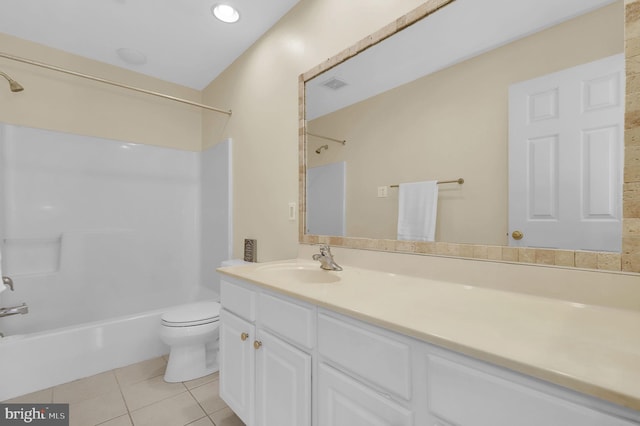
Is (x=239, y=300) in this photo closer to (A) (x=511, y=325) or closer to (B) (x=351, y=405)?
(B) (x=351, y=405)

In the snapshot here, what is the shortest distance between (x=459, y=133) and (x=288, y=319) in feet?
3.24

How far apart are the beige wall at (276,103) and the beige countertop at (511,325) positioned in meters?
0.95

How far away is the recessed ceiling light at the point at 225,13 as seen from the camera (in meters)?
1.84

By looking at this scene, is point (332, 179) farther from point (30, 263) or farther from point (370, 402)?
point (30, 263)

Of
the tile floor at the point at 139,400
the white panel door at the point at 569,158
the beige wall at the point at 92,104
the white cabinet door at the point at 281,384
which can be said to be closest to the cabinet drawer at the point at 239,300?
the white cabinet door at the point at 281,384

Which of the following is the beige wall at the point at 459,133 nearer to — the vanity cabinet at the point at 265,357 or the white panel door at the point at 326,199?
the white panel door at the point at 326,199

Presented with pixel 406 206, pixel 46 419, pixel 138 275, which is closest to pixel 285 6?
pixel 406 206

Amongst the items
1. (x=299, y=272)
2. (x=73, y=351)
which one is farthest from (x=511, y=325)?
(x=73, y=351)

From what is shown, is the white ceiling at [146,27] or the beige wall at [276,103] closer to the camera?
the beige wall at [276,103]

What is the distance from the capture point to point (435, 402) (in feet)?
2.08

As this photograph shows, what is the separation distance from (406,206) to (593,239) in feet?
2.06

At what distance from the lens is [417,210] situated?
1255 millimetres

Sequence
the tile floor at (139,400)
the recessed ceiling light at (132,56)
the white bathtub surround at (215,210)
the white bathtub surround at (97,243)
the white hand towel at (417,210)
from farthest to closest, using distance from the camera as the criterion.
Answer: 1. the white bathtub surround at (215,210)
2. the recessed ceiling light at (132,56)
3. the white bathtub surround at (97,243)
4. the tile floor at (139,400)
5. the white hand towel at (417,210)

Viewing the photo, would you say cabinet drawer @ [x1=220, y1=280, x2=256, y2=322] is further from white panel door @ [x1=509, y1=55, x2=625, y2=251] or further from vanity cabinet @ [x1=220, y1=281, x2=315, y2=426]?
white panel door @ [x1=509, y1=55, x2=625, y2=251]
